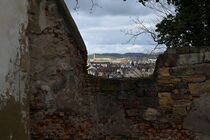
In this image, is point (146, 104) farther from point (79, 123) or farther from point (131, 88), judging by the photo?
point (79, 123)

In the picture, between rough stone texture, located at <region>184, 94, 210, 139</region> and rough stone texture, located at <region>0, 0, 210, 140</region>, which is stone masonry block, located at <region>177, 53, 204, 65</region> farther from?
rough stone texture, located at <region>184, 94, 210, 139</region>

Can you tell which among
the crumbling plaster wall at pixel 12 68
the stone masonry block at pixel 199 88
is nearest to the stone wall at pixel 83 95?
the stone masonry block at pixel 199 88

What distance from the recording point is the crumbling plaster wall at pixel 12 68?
6.02 meters

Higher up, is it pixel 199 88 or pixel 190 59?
pixel 190 59

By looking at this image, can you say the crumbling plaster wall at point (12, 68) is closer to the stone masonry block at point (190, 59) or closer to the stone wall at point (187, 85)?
the stone wall at point (187, 85)

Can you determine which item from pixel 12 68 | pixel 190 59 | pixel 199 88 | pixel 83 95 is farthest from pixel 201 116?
pixel 12 68

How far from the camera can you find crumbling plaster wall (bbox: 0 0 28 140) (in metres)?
6.02

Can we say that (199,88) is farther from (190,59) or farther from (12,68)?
(12,68)

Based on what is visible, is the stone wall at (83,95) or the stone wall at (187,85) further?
the stone wall at (83,95)

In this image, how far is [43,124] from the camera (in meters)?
6.72

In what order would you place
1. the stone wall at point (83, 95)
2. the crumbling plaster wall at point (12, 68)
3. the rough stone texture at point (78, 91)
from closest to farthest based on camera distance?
the crumbling plaster wall at point (12, 68) < the rough stone texture at point (78, 91) < the stone wall at point (83, 95)

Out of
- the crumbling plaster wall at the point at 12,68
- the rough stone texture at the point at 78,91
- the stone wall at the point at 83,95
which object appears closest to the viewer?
the crumbling plaster wall at the point at 12,68

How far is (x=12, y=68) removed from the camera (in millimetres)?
6109

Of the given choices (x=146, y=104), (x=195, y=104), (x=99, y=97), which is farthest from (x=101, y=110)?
(x=195, y=104)
